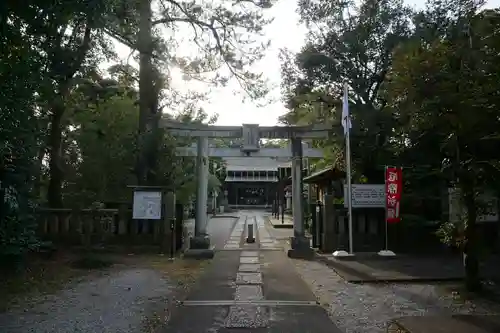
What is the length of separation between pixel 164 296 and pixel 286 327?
9.29 ft

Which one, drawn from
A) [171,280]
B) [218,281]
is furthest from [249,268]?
[171,280]

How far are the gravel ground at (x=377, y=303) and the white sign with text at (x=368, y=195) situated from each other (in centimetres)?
468

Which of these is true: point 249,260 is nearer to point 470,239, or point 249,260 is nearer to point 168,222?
point 168,222

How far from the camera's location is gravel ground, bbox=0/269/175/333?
20.5 feet

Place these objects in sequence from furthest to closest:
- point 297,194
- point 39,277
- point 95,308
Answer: point 297,194, point 39,277, point 95,308

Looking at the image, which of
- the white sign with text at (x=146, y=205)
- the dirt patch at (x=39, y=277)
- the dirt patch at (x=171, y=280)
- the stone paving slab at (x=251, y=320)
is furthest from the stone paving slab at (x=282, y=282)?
the dirt patch at (x=39, y=277)

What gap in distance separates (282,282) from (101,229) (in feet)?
22.1

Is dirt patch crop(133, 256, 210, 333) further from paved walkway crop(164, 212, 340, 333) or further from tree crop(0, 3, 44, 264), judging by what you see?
tree crop(0, 3, 44, 264)

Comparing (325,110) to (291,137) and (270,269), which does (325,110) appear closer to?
(291,137)

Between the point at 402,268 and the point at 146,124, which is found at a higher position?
the point at 146,124

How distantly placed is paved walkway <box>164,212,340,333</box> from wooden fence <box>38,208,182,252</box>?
123 inches

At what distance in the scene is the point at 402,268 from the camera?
1169cm

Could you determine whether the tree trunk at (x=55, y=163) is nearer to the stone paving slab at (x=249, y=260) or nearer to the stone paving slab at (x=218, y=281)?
the stone paving slab at (x=218, y=281)

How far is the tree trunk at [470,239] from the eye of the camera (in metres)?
8.32
